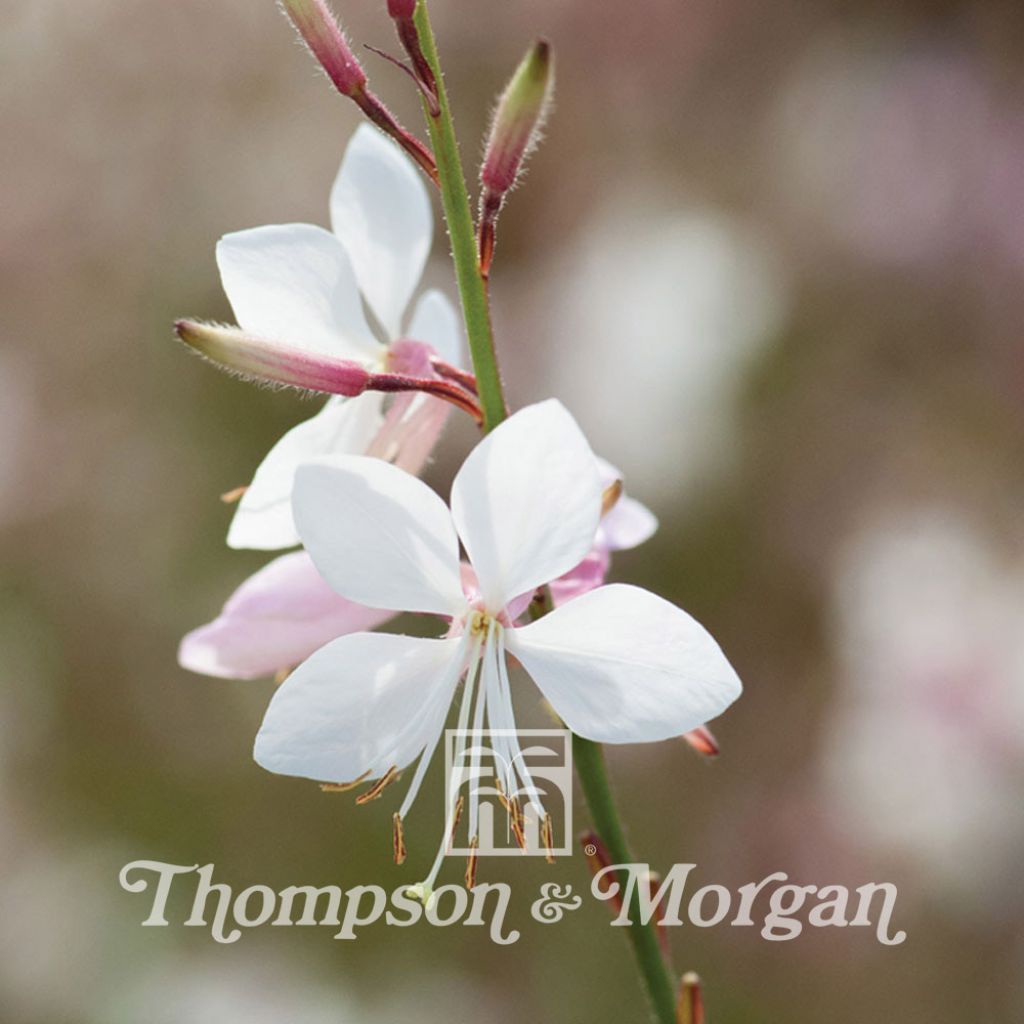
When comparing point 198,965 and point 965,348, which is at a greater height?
point 965,348

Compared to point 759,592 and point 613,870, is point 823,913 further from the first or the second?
point 613,870

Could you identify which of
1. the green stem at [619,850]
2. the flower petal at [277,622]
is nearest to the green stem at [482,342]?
the green stem at [619,850]

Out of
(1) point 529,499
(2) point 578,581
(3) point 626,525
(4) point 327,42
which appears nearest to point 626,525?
(3) point 626,525

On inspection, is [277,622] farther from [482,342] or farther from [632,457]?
[632,457]

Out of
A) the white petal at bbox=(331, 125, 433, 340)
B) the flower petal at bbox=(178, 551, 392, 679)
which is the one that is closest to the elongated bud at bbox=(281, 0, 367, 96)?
the white petal at bbox=(331, 125, 433, 340)

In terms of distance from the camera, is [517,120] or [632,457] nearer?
[517,120]

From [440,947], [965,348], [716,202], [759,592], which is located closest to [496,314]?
[716,202]

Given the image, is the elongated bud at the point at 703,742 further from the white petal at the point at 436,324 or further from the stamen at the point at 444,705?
the white petal at the point at 436,324
